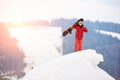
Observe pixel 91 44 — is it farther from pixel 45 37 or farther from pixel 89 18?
pixel 45 37

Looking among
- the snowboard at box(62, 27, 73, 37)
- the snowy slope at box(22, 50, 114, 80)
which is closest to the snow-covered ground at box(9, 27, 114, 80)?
the snowy slope at box(22, 50, 114, 80)

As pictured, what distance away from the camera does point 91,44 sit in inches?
112

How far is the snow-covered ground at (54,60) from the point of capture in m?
1.69

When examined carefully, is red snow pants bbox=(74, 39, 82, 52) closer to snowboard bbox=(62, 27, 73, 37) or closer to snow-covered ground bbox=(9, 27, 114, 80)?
snowboard bbox=(62, 27, 73, 37)

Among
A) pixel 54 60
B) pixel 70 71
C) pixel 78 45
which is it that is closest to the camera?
pixel 70 71

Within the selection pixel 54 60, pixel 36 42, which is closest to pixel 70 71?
pixel 54 60

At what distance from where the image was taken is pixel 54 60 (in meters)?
1.87

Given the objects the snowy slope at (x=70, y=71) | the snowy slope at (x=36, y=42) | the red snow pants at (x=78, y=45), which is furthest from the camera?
the snowy slope at (x=36, y=42)

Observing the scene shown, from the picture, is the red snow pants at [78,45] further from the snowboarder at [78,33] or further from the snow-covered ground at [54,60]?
the snow-covered ground at [54,60]

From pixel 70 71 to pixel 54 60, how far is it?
0.20 metres

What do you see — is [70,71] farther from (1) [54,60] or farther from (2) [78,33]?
(2) [78,33]

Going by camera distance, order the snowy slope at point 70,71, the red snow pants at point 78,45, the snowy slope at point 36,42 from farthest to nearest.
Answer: the snowy slope at point 36,42, the red snow pants at point 78,45, the snowy slope at point 70,71

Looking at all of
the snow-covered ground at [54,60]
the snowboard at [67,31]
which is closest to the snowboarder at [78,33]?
the snowboard at [67,31]

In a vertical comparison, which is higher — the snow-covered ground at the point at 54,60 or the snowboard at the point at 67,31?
the snowboard at the point at 67,31
